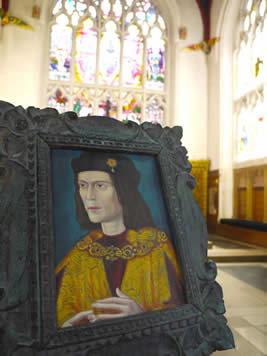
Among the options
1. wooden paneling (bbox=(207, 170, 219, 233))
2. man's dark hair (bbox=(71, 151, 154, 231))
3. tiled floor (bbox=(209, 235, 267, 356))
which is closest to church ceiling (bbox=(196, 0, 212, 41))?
wooden paneling (bbox=(207, 170, 219, 233))

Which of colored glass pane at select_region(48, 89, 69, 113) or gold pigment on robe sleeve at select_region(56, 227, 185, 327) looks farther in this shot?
colored glass pane at select_region(48, 89, 69, 113)

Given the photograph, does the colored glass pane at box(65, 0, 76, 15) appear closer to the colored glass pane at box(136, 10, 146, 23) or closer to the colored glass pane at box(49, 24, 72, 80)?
the colored glass pane at box(49, 24, 72, 80)

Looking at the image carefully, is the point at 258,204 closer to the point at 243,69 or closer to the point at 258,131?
the point at 258,131

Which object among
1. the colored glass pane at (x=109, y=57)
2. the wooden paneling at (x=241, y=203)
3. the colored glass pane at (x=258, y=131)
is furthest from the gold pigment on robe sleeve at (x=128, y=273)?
the colored glass pane at (x=109, y=57)

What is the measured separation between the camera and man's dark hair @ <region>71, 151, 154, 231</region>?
1171 mm

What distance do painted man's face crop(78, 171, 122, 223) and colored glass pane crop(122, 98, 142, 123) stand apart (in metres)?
8.68

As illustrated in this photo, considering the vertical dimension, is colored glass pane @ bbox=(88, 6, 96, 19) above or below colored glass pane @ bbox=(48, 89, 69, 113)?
above

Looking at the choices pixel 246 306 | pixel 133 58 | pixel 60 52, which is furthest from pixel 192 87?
pixel 246 306

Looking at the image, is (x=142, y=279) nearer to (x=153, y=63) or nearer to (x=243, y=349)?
(x=243, y=349)

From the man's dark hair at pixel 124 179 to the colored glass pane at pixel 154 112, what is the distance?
8746 mm

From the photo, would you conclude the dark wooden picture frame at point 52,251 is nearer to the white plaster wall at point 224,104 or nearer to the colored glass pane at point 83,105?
the white plaster wall at point 224,104

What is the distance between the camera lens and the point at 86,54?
9461 mm

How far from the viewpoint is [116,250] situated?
42.4 inches

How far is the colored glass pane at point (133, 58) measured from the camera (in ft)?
31.6
